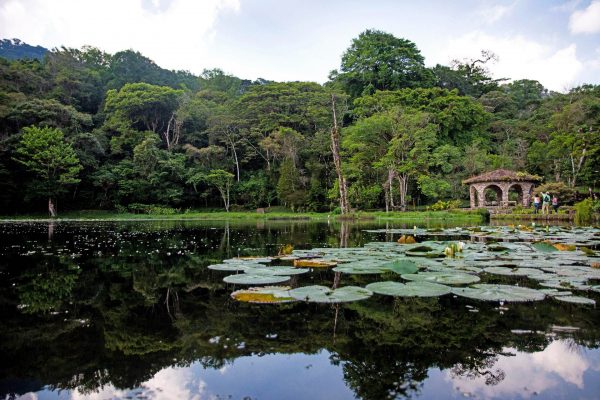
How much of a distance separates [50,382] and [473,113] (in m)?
41.4

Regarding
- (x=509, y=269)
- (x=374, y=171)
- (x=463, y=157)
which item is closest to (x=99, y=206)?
(x=374, y=171)

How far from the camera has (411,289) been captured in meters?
3.65

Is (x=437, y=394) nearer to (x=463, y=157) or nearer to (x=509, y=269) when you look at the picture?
(x=509, y=269)

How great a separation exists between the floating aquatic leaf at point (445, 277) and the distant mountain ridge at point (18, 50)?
91.5 meters

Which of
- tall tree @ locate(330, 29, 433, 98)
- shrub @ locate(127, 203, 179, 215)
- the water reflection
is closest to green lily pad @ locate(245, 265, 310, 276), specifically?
the water reflection

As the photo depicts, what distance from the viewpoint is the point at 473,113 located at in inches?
1489

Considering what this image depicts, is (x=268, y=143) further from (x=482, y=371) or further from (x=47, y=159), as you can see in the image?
(x=482, y=371)

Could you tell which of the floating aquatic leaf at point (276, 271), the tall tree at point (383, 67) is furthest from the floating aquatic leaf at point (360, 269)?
the tall tree at point (383, 67)

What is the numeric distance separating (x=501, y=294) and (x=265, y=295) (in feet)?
7.09

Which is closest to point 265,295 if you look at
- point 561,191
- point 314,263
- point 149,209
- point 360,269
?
point 360,269

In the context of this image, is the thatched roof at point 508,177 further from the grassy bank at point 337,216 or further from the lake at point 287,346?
the lake at point 287,346

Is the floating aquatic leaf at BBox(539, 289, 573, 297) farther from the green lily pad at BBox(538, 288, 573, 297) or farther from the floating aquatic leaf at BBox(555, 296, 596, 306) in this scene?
the floating aquatic leaf at BBox(555, 296, 596, 306)

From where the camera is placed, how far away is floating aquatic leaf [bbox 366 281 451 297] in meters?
3.53

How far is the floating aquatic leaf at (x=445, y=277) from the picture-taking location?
4125 mm
